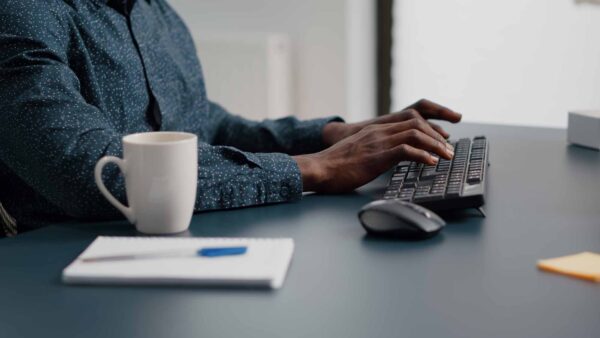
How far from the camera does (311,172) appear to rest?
42.8 inches

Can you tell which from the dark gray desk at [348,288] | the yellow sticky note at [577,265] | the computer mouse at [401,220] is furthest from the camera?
the computer mouse at [401,220]

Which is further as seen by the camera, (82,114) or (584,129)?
(584,129)

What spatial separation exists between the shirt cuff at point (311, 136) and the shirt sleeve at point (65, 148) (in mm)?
345

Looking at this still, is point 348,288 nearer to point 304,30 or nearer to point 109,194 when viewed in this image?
point 109,194

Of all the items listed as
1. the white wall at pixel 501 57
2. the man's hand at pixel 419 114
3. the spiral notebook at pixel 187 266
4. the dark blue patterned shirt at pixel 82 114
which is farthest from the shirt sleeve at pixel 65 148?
the white wall at pixel 501 57

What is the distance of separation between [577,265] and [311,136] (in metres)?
0.71

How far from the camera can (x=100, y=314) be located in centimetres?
68

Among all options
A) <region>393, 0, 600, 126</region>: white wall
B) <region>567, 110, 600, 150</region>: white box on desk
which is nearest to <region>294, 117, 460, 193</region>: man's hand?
<region>567, 110, 600, 150</region>: white box on desk

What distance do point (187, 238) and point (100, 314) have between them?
0.67 feet

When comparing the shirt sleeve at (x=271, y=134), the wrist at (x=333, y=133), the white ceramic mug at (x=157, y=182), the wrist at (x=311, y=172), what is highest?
the white ceramic mug at (x=157, y=182)

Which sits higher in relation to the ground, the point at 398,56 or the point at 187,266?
the point at 187,266

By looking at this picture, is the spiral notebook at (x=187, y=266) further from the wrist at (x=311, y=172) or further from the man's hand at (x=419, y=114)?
the man's hand at (x=419, y=114)

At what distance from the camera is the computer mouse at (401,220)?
87cm

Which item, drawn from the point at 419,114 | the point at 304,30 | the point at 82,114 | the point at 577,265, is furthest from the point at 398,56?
the point at 577,265
